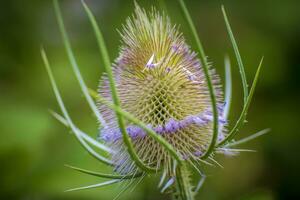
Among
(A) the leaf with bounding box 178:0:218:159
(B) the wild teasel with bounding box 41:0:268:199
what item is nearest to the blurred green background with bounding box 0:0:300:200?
(B) the wild teasel with bounding box 41:0:268:199

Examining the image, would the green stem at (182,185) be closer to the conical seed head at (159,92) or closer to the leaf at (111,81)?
the conical seed head at (159,92)

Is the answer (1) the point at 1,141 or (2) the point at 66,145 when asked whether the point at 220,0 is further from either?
(1) the point at 1,141

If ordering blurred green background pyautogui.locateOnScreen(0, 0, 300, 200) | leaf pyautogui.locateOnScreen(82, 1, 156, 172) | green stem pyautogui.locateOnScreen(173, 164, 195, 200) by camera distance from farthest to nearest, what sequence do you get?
blurred green background pyautogui.locateOnScreen(0, 0, 300, 200) → green stem pyautogui.locateOnScreen(173, 164, 195, 200) → leaf pyautogui.locateOnScreen(82, 1, 156, 172)

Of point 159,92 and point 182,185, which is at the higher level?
point 159,92

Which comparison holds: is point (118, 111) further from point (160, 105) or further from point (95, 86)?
point (95, 86)

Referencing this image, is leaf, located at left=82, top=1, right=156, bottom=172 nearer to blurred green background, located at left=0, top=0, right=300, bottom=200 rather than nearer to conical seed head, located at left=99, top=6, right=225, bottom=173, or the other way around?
conical seed head, located at left=99, top=6, right=225, bottom=173

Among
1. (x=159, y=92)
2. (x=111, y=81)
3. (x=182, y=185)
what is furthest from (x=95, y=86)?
(x=111, y=81)

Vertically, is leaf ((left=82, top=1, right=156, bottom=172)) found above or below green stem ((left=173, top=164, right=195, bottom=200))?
above
